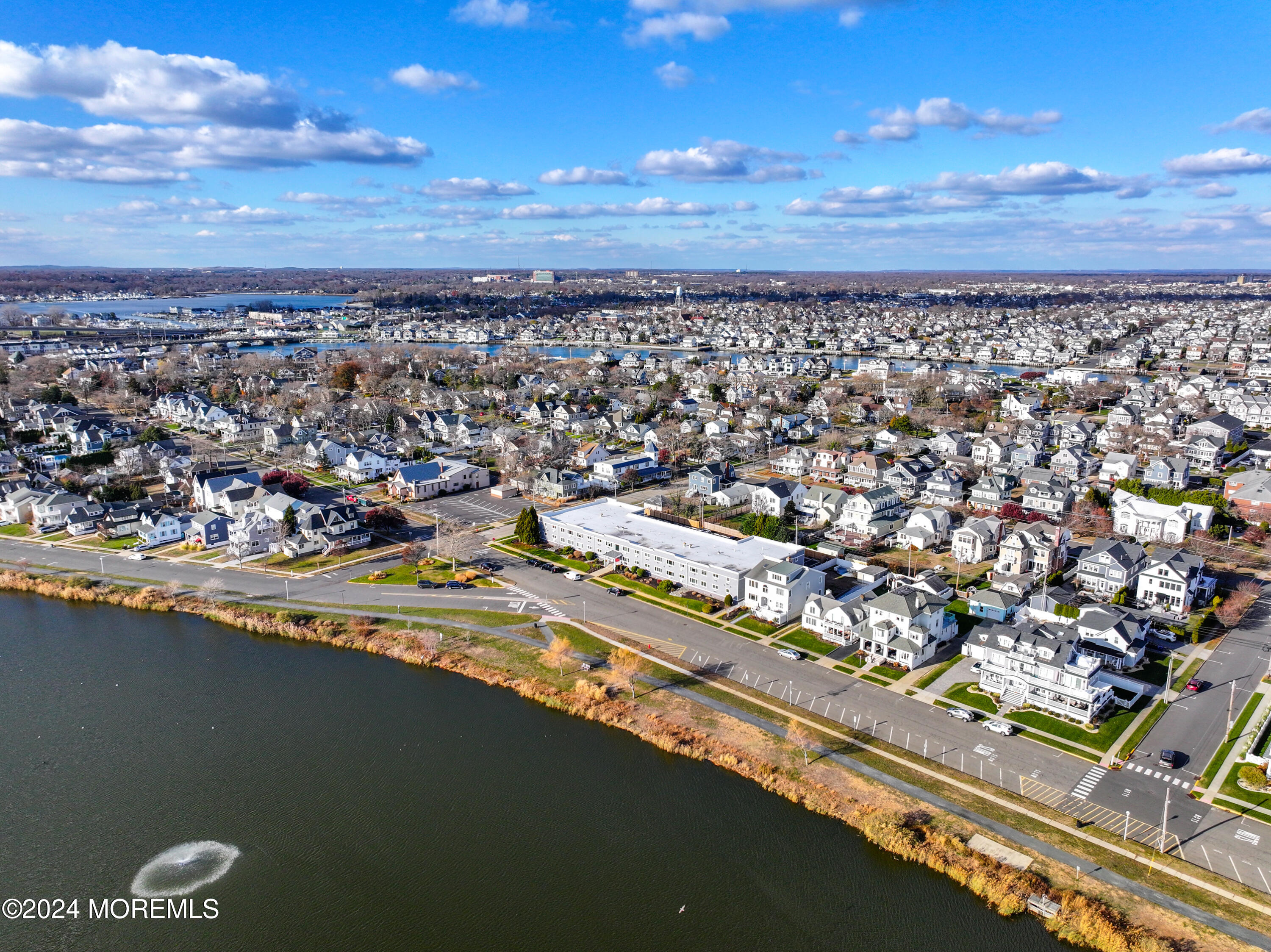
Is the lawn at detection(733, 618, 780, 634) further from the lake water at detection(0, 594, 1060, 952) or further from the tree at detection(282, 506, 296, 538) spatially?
the tree at detection(282, 506, 296, 538)

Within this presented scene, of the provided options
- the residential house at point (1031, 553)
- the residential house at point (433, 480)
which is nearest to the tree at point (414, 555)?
the residential house at point (433, 480)

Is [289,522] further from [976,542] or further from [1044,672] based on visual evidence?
[1044,672]

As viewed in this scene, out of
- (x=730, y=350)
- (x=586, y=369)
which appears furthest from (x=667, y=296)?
(x=586, y=369)

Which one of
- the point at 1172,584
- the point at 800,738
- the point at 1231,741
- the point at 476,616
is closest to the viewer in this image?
the point at 1231,741

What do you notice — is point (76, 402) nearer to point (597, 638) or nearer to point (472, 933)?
point (597, 638)

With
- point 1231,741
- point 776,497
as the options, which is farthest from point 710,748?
point 776,497

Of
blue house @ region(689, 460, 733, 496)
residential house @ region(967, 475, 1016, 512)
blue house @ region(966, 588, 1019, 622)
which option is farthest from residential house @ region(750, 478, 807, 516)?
blue house @ region(966, 588, 1019, 622)
